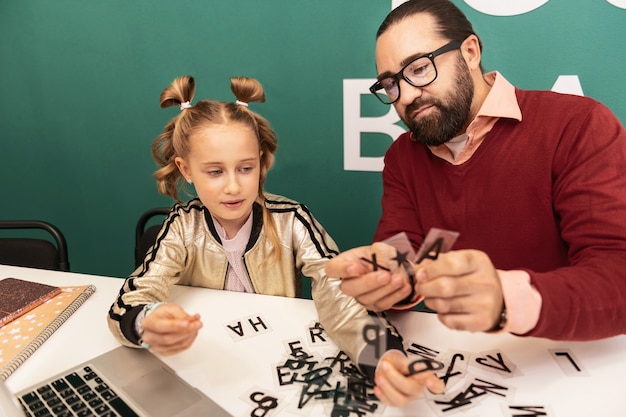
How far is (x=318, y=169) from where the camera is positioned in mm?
2111

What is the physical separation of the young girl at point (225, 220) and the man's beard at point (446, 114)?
412mm

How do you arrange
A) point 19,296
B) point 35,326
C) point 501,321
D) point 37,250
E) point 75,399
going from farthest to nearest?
1. point 37,250
2. point 19,296
3. point 35,326
4. point 75,399
5. point 501,321

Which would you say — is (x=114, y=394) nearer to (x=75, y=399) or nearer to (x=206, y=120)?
(x=75, y=399)

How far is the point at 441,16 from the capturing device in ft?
4.14

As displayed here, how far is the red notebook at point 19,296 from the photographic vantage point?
1.27m

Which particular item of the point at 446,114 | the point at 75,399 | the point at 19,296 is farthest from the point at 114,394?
the point at 446,114

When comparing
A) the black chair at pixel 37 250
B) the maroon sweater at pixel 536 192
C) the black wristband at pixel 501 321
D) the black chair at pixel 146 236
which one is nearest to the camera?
the black wristband at pixel 501 321

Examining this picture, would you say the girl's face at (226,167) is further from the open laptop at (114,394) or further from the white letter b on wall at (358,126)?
the white letter b on wall at (358,126)

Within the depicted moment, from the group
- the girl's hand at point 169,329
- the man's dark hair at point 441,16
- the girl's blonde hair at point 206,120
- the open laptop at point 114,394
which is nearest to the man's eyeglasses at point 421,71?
the man's dark hair at point 441,16

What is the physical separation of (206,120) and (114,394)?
73cm

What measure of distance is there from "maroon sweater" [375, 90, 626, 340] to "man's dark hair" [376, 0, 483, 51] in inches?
10.0

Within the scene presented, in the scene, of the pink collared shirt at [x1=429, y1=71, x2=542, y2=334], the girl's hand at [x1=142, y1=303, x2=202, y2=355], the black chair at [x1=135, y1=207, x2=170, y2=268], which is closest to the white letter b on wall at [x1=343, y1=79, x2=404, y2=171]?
the pink collared shirt at [x1=429, y1=71, x2=542, y2=334]

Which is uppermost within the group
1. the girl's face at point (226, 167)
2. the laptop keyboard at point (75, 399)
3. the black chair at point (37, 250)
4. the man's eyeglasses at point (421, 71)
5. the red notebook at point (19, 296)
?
the man's eyeglasses at point (421, 71)

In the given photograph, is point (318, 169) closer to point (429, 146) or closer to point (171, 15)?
point (429, 146)
